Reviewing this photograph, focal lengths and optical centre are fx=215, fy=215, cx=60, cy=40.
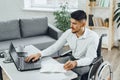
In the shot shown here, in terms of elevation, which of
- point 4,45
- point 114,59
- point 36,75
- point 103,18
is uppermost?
point 103,18

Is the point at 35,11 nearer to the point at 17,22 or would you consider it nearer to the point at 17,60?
the point at 17,22

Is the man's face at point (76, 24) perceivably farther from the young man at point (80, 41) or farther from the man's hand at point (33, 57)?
the man's hand at point (33, 57)

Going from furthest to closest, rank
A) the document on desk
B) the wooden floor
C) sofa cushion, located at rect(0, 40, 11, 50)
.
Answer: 1. sofa cushion, located at rect(0, 40, 11, 50)
2. the wooden floor
3. the document on desk

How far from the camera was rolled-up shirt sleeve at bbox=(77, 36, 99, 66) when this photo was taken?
219 centimetres

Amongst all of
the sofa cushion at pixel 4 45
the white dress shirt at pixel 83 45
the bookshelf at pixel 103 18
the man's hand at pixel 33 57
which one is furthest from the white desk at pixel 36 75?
the bookshelf at pixel 103 18

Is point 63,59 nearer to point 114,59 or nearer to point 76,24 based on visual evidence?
point 76,24

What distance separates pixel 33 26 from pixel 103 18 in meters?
1.61

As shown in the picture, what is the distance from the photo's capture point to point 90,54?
2.30 meters

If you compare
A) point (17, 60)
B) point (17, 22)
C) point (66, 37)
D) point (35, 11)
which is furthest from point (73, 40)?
point (35, 11)

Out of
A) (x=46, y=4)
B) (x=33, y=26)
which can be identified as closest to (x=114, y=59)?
(x=33, y=26)

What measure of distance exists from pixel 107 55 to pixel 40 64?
2523 mm

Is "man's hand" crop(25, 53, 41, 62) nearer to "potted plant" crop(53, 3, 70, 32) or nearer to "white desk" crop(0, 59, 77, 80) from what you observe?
"white desk" crop(0, 59, 77, 80)

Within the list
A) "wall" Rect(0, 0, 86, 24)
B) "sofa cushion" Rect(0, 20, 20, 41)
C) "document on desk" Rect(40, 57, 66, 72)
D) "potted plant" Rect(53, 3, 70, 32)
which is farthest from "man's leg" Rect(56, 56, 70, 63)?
"wall" Rect(0, 0, 86, 24)

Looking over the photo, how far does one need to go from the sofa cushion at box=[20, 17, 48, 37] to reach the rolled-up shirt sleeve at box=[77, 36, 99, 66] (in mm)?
2128
